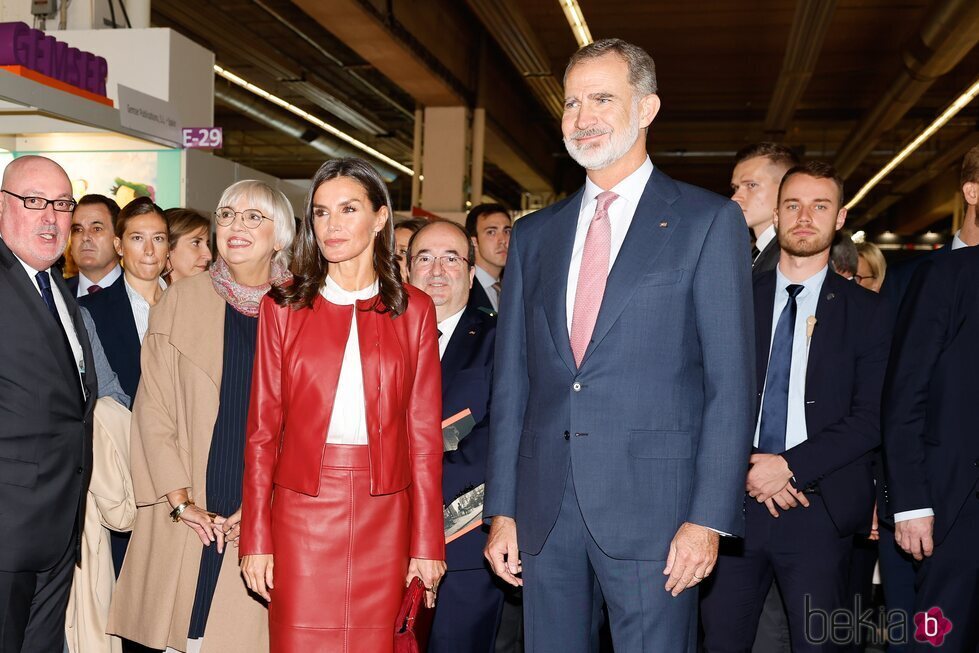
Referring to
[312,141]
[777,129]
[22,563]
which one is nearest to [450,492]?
[22,563]

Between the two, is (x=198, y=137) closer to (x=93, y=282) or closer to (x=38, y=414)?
(x=93, y=282)

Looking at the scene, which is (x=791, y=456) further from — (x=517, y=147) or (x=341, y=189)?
(x=517, y=147)

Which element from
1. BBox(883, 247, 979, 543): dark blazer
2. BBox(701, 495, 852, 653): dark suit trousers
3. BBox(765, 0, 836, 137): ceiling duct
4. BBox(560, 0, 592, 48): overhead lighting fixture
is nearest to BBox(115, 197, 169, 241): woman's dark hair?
BBox(701, 495, 852, 653): dark suit trousers

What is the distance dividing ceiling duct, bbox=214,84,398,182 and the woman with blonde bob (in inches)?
418

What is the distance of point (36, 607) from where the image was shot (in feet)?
9.11

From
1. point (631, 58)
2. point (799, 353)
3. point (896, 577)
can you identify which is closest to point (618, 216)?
point (631, 58)

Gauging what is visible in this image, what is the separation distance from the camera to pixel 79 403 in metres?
2.85

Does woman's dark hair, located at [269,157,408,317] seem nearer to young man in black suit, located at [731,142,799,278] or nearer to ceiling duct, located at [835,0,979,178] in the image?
young man in black suit, located at [731,142,799,278]

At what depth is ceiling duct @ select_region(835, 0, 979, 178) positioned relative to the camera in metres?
9.79

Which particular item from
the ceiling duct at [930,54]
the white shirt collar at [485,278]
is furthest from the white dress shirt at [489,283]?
the ceiling duct at [930,54]

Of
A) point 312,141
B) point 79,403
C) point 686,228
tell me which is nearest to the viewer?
point 686,228

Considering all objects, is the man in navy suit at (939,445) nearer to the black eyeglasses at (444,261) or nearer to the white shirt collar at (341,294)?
the black eyeglasses at (444,261)

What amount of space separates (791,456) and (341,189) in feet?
5.32

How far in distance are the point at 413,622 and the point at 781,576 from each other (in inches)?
50.9
